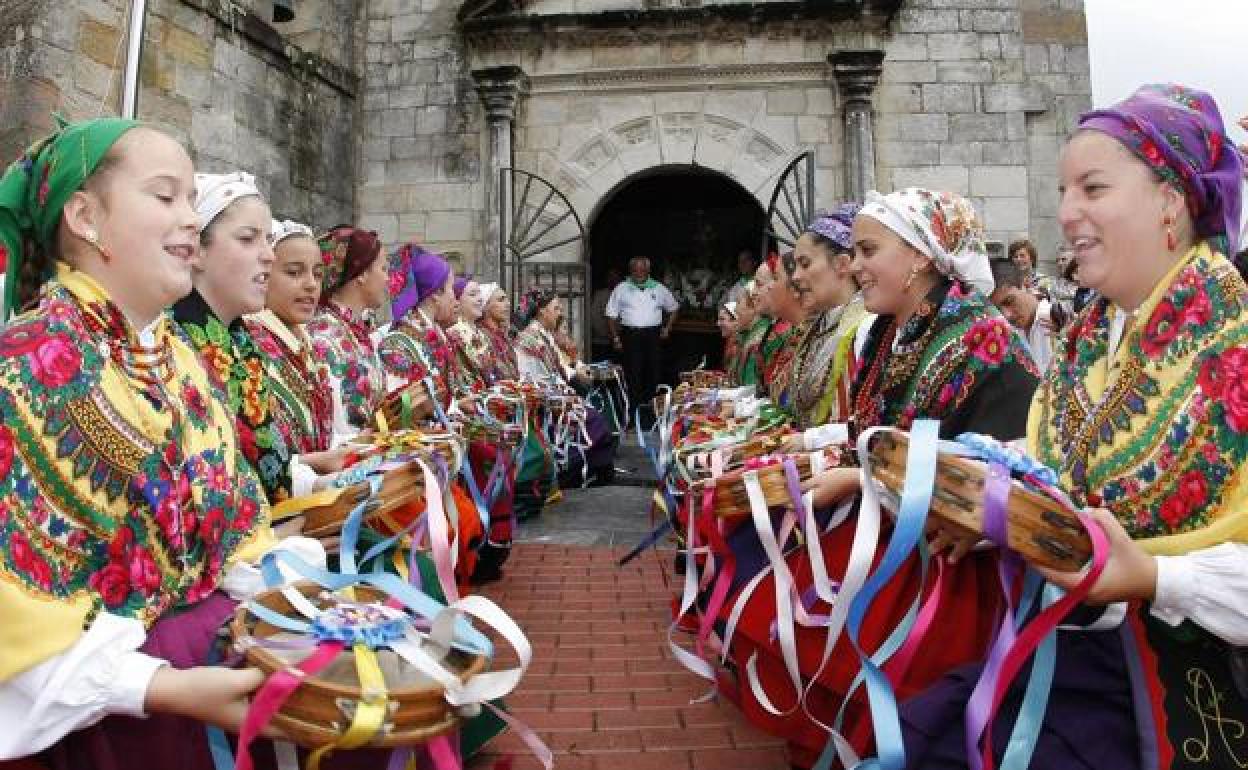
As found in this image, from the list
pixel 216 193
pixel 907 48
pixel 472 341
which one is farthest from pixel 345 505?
pixel 907 48

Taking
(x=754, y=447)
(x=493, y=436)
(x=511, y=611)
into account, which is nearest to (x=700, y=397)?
(x=493, y=436)

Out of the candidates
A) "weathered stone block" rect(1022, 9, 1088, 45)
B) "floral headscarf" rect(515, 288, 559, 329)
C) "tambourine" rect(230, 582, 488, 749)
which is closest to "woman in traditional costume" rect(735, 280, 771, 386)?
"floral headscarf" rect(515, 288, 559, 329)

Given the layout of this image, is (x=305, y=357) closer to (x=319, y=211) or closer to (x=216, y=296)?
(x=216, y=296)

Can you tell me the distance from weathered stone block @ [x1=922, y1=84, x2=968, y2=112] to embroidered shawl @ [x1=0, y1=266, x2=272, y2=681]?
968 centimetres

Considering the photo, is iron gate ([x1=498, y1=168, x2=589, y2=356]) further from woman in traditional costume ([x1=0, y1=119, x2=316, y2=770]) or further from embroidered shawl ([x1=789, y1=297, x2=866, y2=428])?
woman in traditional costume ([x1=0, y1=119, x2=316, y2=770])

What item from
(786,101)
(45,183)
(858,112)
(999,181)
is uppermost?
(786,101)

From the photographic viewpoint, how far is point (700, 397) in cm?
552

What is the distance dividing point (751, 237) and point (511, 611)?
A: 435 inches

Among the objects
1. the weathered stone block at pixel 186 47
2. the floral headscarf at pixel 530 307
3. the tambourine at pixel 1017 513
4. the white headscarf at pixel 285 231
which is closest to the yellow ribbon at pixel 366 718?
the tambourine at pixel 1017 513

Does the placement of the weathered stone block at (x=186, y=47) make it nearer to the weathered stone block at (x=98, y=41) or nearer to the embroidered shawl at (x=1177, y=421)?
the weathered stone block at (x=98, y=41)

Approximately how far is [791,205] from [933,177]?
76.2 inches

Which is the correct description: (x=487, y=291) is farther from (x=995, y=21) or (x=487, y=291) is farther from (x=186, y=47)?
(x=995, y=21)

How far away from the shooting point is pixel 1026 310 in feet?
19.6

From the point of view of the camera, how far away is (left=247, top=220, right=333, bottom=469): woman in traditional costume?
2.94 metres
